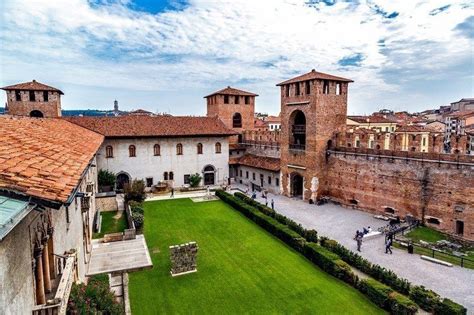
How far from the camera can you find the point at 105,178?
31734 millimetres

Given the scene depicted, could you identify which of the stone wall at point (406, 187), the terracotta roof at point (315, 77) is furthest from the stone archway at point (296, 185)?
the terracotta roof at point (315, 77)

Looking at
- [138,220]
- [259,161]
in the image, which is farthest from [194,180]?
[138,220]

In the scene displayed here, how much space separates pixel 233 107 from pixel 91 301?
116ft

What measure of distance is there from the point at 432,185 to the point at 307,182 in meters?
10.3

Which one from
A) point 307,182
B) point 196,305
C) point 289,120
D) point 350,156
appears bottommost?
point 196,305

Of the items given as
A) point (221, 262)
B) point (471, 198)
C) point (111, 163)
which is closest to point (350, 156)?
point (471, 198)

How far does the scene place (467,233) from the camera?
20.6 m

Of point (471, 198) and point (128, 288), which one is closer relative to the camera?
point (128, 288)

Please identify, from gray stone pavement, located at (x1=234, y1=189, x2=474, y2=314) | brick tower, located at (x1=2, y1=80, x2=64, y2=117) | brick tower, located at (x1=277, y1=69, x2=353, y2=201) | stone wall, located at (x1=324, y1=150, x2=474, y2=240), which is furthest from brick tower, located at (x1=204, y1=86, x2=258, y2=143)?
brick tower, located at (x1=2, y1=80, x2=64, y2=117)

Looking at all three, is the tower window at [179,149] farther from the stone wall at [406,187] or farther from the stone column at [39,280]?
the stone column at [39,280]

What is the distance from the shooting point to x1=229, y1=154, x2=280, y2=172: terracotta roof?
34.4 m

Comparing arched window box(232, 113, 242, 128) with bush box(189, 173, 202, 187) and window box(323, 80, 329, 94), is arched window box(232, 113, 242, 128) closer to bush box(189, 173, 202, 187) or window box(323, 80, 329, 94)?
bush box(189, 173, 202, 187)

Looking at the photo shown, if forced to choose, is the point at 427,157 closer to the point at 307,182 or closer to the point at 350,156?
the point at 350,156

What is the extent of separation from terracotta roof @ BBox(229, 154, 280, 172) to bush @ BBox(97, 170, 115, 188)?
13585 mm
